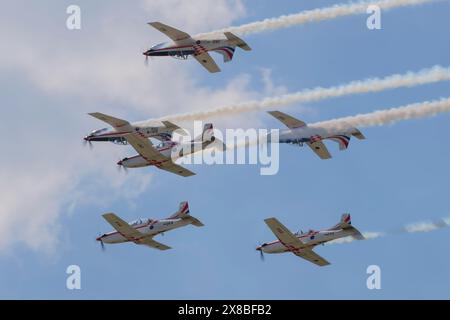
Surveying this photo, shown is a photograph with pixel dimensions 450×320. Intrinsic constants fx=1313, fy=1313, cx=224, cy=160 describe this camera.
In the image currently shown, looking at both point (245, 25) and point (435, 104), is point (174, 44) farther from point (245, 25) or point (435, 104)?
point (435, 104)

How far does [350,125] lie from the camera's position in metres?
75.1

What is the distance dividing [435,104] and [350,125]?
8.34 meters

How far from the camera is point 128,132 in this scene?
79688mm

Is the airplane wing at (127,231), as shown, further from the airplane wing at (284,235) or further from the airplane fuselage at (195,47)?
the airplane fuselage at (195,47)

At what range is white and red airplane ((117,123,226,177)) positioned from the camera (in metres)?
78.1

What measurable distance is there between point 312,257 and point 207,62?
555 inches

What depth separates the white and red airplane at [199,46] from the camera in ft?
264

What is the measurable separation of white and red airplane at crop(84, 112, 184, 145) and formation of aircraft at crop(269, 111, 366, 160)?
7072 mm

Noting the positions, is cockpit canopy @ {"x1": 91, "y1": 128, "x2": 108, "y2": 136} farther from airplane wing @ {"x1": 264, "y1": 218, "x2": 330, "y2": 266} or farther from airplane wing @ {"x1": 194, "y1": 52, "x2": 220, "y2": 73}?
airplane wing @ {"x1": 264, "y1": 218, "x2": 330, "y2": 266}

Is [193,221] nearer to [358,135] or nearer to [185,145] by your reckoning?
[185,145]

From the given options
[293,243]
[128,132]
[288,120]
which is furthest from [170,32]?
[293,243]
